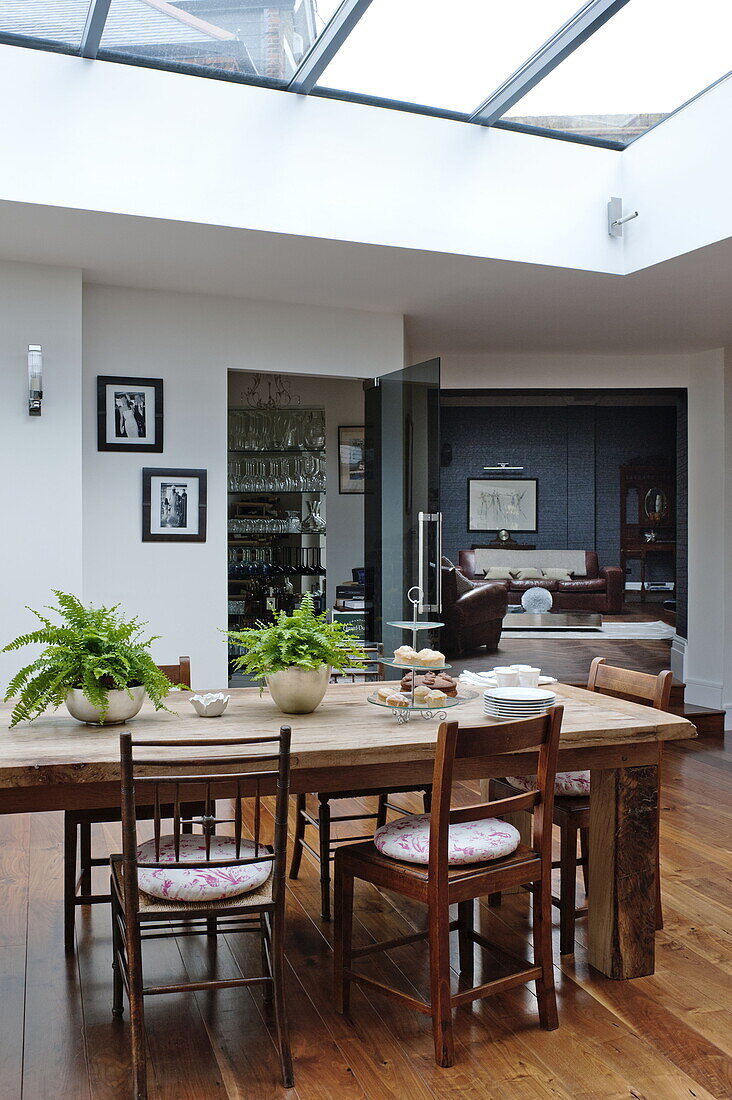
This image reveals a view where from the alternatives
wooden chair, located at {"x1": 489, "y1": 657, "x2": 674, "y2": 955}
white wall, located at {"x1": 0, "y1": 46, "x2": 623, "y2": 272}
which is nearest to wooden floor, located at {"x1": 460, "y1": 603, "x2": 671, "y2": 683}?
white wall, located at {"x1": 0, "y1": 46, "x2": 623, "y2": 272}

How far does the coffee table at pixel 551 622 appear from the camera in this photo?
419 inches

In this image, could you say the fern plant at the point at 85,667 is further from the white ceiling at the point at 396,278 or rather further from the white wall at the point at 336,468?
the white wall at the point at 336,468

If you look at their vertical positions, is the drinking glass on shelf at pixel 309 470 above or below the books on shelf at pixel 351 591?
above

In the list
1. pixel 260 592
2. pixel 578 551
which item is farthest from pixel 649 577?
pixel 260 592

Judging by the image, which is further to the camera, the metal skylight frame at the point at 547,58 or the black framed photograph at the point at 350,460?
the black framed photograph at the point at 350,460

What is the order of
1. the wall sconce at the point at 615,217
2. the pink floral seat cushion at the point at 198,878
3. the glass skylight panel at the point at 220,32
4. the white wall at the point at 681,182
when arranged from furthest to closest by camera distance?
the wall sconce at the point at 615,217
the white wall at the point at 681,182
the glass skylight panel at the point at 220,32
the pink floral seat cushion at the point at 198,878

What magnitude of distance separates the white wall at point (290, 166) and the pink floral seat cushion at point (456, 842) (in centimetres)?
309

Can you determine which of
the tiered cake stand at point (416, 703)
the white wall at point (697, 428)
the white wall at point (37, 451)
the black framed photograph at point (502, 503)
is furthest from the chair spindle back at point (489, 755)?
the black framed photograph at point (502, 503)

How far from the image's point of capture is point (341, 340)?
5.99 metres

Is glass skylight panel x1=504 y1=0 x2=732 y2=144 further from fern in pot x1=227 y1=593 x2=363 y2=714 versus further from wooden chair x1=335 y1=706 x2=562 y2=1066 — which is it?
wooden chair x1=335 y1=706 x2=562 y2=1066

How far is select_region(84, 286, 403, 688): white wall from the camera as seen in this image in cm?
540

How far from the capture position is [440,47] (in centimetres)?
414

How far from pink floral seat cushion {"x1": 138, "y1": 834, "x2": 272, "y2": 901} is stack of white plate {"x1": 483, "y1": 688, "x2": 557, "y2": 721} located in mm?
792

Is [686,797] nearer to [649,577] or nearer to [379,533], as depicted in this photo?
[379,533]
